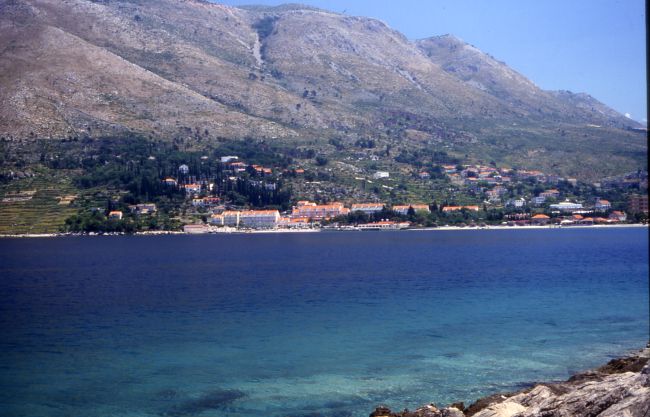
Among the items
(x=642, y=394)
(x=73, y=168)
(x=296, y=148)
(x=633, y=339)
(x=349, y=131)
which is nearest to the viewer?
(x=642, y=394)

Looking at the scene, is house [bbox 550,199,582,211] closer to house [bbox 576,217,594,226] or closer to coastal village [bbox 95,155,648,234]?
coastal village [bbox 95,155,648,234]

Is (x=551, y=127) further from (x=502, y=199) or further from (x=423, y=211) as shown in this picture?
(x=423, y=211)

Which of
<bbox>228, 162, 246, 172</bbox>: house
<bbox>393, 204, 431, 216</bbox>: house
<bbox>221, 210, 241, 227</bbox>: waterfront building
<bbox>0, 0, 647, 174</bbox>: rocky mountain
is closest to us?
<bbox>221, 210, 241, 227</bbox>: waterfront building

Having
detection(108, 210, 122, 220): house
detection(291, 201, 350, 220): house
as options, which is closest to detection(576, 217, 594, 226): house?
detection(291, 201, 350, 220): house

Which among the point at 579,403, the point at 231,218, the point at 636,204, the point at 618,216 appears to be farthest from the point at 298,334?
the point at 618,216

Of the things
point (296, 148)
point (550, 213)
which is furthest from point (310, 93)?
point (550, 213)

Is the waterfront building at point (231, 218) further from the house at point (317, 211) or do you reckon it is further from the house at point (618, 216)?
the house at point (618, 216)
